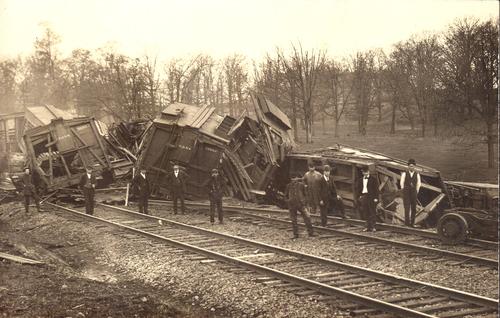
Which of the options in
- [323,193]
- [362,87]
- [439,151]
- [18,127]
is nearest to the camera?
[323,193]

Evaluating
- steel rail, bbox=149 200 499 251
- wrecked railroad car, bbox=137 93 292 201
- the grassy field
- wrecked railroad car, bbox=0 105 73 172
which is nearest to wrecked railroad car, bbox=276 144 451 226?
steel rail, bbox=149 200 499 251

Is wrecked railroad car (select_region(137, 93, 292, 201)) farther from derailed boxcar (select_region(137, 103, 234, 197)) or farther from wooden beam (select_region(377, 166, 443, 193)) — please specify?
wooden beam (select_region(377, 166, 443, 193))

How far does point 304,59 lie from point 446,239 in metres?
26.0

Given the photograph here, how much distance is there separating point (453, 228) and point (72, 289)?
24.6 feet

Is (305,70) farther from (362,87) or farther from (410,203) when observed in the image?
(410,203)

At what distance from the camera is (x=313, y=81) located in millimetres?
35969

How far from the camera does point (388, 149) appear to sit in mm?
35031

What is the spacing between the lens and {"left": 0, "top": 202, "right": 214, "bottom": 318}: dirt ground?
22.7 ft

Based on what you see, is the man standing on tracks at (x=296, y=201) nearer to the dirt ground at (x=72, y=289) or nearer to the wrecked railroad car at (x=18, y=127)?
the dirt ground at (x=72, y=289)

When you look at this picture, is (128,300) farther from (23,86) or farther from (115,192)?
(23,86)

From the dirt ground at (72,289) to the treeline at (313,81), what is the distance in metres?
17.4

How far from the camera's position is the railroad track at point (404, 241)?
9125 mm

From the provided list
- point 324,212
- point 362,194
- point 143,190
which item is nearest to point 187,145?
point 143,190

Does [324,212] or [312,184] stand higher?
[312,184]
